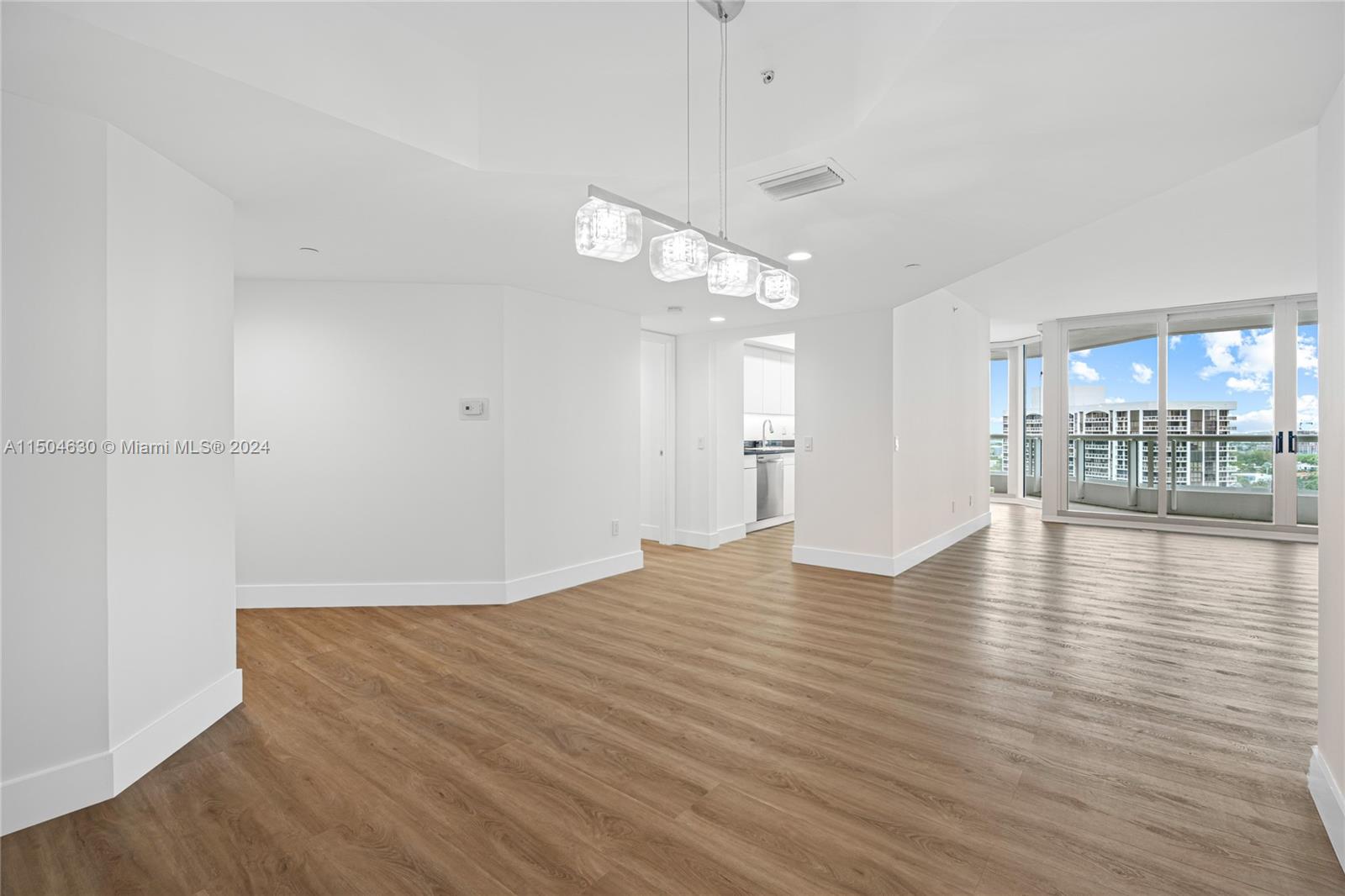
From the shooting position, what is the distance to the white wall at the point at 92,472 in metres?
1.92

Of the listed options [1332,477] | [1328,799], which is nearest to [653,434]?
[1332,477]

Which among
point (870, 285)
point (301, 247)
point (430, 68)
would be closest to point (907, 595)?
point (870, 285)

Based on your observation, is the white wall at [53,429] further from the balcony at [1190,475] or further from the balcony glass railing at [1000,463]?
the balcony glass railing at [1000,463]

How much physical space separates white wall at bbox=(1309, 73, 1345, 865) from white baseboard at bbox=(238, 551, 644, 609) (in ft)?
13.4

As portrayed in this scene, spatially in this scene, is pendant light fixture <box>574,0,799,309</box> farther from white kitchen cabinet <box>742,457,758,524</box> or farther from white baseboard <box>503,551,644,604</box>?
white kitchen cabinet <box>742,457,758,524</box>

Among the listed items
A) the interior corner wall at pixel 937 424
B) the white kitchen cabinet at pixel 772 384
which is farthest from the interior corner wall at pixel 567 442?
the white kitchen cabinet at pixel 772 384

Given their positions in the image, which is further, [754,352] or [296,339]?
[754,352]

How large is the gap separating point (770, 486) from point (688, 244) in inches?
238

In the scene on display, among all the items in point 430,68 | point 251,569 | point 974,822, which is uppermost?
point 430,68

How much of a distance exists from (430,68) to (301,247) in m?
1.79

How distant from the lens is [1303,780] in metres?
2.12

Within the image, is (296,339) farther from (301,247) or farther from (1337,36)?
(1337,36)

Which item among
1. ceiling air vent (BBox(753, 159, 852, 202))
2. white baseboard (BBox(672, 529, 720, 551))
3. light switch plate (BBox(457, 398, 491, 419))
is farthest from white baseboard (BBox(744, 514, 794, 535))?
ceiling air vent (BBox(753, 159, 852, 202))

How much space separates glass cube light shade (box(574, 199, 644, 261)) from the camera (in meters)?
1.71
